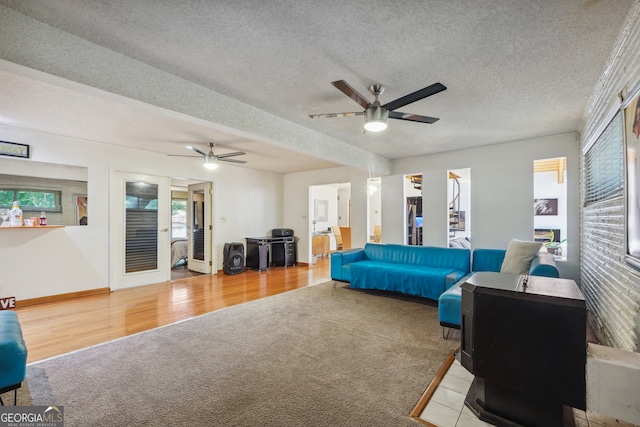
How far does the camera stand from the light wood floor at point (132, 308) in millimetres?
2846

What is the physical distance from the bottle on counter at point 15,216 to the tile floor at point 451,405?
17.0 feet

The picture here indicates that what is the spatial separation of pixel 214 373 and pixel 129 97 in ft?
7.36

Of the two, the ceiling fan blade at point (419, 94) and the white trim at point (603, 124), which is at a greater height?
the ceiling fan blade at point (419, 94)

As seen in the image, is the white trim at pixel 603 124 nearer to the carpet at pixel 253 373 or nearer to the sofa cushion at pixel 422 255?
the sofa cushion at pixel 422 255

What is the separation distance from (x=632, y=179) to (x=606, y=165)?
107 cm

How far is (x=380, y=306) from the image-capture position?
376 cm

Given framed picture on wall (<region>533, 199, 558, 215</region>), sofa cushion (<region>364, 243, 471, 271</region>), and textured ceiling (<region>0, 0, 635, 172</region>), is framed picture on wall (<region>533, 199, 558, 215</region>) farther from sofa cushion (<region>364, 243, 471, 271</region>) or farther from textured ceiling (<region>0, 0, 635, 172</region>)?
sofa cushion (<region>364, 243, 471, 271</region>)

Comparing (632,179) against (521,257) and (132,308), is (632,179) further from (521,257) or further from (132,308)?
(132,308)

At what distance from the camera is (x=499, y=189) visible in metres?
4.85

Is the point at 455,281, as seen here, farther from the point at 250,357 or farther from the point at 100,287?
the point at 100,287

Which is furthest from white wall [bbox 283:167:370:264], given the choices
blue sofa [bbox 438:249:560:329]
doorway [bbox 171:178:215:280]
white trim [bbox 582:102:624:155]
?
white trim [bbox 582:102:624:155]

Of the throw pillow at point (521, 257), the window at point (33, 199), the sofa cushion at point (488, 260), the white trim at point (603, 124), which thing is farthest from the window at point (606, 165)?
the window at point (33, 199)

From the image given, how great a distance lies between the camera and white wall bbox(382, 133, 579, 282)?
4.21 metres

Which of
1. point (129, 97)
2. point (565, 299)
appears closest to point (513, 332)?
point (565, 299)
